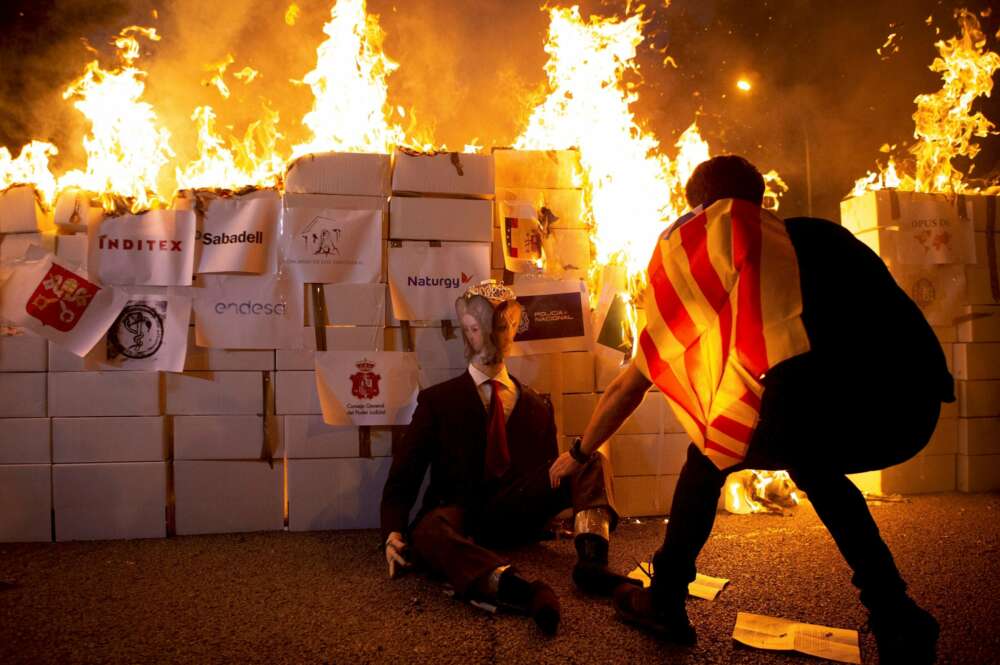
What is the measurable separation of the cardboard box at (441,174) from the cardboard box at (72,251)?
207 cm

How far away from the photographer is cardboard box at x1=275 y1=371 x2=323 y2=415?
4504 mm

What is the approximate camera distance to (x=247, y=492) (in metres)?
4.50

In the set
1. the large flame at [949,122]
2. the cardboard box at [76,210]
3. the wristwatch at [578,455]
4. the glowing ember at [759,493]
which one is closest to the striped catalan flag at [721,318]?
the wristwatch at [578,455]

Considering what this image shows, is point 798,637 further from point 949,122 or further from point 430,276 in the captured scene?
point 949,122

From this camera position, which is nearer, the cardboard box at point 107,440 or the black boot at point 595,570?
the black boot at point 595,570

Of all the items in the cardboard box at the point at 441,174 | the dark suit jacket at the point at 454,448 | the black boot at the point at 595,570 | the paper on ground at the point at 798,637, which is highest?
the cardboard box at the point at 441,174

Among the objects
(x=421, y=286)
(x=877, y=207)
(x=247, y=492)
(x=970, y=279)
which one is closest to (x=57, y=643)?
(x=247, y=492)

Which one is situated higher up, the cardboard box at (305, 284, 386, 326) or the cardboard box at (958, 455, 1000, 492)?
the cardboard box at (305, 284, 386, 326)

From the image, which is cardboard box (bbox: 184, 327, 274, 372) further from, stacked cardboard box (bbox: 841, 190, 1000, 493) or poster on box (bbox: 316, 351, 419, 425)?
stacked cardboard box (bbox: 841, 190, 1000, 493)

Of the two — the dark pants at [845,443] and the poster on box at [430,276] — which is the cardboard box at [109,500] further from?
the dark pants at [845,443]

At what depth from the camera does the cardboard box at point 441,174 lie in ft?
15.1

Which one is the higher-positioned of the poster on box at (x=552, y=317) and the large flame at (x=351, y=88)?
the large flame at (x=351, y=88)

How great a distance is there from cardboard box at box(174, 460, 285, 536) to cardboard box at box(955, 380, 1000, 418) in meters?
5.24

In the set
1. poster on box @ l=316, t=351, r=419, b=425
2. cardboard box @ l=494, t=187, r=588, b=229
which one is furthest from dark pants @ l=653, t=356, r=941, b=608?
cardboard box @ l=494, t=187, r=588, b=229
